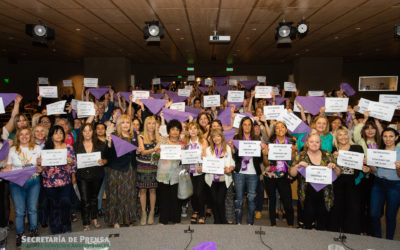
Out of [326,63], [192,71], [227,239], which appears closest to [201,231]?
[227,239]

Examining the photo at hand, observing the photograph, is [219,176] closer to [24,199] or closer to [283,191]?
[283,191]

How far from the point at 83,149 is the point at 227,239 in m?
2.55

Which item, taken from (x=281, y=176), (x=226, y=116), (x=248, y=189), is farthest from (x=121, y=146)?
(x=281, y=176)

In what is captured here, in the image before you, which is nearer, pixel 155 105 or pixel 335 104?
pixel 335 104

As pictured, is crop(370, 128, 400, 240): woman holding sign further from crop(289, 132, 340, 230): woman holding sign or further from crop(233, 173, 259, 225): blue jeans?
crop(233, 173, 259, 225): blue jeans

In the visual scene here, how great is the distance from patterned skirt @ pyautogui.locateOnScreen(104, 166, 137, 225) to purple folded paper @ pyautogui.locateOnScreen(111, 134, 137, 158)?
412 millimetres

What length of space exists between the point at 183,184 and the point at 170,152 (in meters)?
0.66

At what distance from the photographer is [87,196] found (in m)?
3.92

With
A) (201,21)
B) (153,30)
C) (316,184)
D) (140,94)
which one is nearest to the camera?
(316,184)

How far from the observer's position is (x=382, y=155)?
10.2 ft

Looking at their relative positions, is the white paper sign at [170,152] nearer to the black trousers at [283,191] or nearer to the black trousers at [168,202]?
the black trousers at [168,202]

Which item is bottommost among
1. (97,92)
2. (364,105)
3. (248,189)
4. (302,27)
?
(248,189)

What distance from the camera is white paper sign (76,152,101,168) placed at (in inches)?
139

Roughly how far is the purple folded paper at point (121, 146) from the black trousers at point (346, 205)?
268cm
